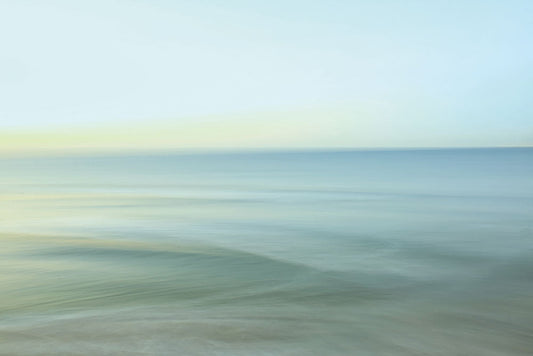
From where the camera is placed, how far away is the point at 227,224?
19.0 m

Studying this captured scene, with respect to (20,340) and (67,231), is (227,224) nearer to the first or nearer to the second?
(67,231)

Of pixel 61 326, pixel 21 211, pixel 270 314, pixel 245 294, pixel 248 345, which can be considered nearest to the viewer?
pixel 248 345

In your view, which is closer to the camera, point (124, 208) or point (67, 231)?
point (67, 231)

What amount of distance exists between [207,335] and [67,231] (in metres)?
10.5

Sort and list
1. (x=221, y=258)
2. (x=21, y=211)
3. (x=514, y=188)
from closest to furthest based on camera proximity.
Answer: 1. (x=221, y=258)
2. (x=21, y=211)
3. (x=514, y=188)

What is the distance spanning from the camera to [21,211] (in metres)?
23.2

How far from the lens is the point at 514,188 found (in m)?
35.7

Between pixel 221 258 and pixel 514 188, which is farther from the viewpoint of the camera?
pixel 514 188

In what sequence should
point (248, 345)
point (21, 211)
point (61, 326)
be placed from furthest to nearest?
1. point (21, 211)
2. point (61, 326)
3. point (248, 345)

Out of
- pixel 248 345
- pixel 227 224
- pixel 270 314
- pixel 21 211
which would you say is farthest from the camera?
pixel 21 211

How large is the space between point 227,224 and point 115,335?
11.4m

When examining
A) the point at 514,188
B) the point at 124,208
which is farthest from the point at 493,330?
the point at 514,188

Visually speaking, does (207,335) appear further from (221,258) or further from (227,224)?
(227,224)

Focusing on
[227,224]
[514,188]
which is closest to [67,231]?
[227,224]
